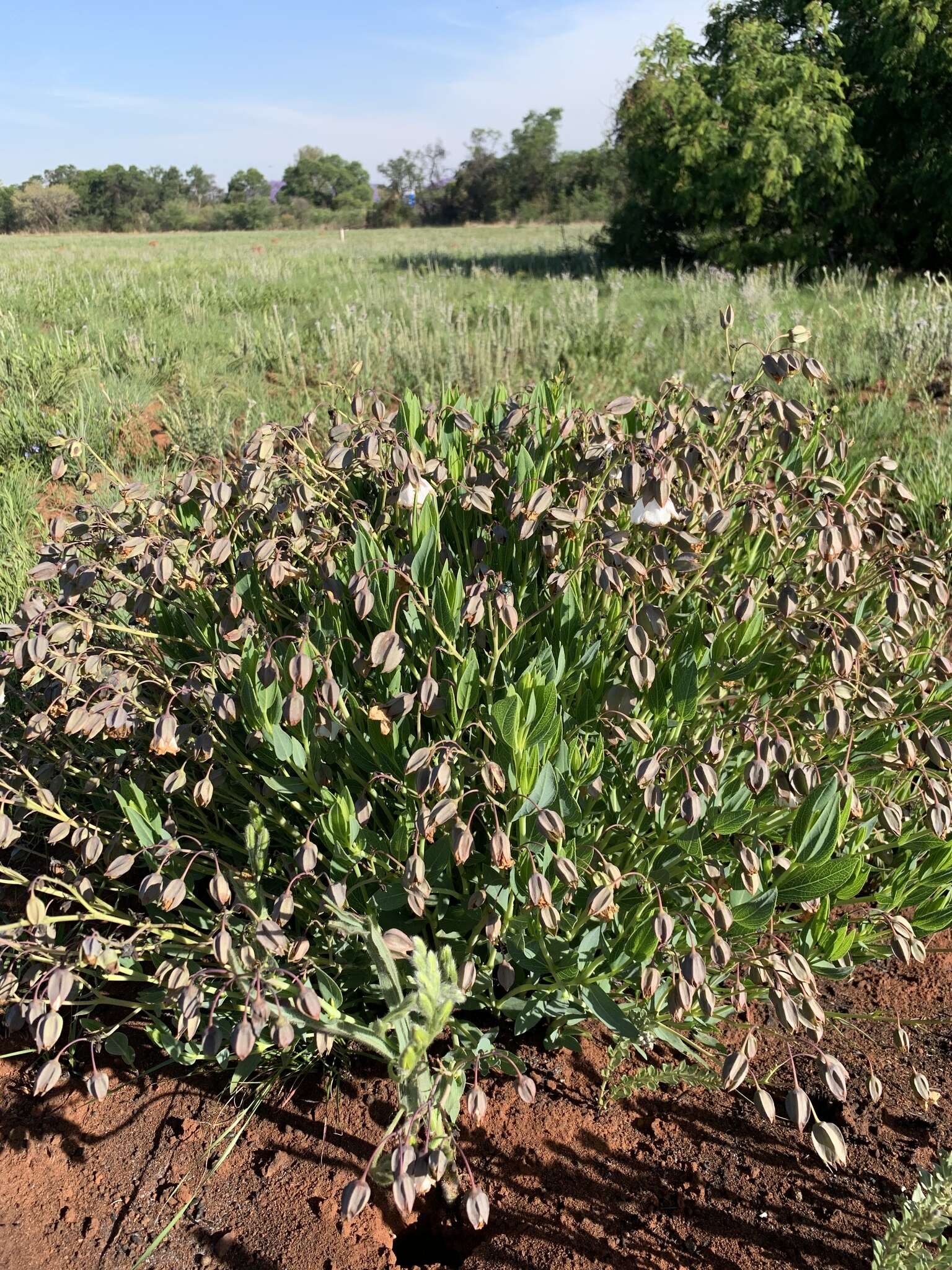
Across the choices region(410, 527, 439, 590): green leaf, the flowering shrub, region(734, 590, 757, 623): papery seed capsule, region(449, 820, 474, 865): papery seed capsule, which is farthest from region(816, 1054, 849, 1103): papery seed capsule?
region(410, 527, 439, 590): green leaf

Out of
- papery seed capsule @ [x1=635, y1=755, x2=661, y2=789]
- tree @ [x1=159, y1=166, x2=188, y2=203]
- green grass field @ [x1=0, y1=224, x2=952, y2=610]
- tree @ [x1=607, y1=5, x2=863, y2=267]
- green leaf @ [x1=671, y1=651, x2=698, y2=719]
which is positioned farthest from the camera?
tree @ [x1=159, y1=166, x2=188, y2=203]

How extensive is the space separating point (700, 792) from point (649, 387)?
14.4ft

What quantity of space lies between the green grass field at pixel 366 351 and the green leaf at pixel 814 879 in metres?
1.99

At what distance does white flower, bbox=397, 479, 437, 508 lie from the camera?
1631 mm

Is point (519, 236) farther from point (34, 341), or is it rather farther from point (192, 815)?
point (192, 815)

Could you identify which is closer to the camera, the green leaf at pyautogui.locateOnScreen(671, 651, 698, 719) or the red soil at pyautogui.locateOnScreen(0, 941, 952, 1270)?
the red soil at pyautogui.locateOnScreen(0, 941, 952, 1270)

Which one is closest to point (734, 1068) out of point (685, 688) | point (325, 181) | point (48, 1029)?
point (685, 688)

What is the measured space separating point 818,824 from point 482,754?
581 mm

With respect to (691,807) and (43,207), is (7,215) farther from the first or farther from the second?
(691,807)

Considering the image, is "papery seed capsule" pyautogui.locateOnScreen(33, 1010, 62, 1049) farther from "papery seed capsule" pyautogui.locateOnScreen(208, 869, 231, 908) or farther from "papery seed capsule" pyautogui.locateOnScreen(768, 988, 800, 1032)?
"papery seed capsule" pyautogui.locateOnScreen(768, 988, 800, 1032)

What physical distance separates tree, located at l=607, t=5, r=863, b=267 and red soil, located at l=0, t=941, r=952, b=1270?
11.1 meters

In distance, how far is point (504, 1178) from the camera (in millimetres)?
1560

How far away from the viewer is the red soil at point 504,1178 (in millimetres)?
1448

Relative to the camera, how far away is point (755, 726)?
1513 mm
